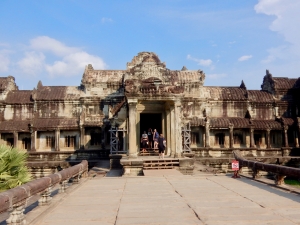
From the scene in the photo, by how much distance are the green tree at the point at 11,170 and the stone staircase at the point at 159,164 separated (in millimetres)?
6812

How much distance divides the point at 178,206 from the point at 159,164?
948 cm

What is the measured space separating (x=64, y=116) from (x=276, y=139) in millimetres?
21509

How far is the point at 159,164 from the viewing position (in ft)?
53.9

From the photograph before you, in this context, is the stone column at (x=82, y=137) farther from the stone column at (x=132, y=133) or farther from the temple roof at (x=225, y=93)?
the temple roof at (x=225, y=93)

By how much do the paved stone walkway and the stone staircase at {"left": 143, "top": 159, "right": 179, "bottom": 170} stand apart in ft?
20.6

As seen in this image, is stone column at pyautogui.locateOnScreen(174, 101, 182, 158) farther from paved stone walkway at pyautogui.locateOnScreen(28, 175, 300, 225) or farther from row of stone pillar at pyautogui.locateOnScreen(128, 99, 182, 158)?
paved stone walkway at pyautogui.locateOnScreen(28, 175, 300, 225)

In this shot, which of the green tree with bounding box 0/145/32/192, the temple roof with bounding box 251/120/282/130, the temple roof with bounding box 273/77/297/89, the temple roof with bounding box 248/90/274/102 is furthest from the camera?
the temple roof with bounding box 273/77/297/89

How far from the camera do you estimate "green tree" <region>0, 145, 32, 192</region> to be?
957 centimetres

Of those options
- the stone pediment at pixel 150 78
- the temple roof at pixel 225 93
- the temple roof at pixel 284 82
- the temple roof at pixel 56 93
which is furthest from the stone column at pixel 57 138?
the temple roof at pixel 284 82

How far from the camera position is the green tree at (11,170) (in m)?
9.57

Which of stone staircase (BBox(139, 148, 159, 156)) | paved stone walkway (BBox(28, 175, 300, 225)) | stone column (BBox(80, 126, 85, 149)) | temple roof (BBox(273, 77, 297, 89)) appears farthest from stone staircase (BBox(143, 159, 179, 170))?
temple roof (BBox(273, 77, 297, 89))

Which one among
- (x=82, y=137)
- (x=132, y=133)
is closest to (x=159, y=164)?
(x=132, y=133)

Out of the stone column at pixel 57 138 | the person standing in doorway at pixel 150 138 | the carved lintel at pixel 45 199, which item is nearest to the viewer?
the carved lintel at pixel 45 199

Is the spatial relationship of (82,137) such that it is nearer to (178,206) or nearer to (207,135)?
(207,135)
